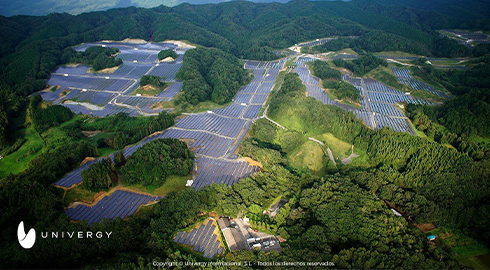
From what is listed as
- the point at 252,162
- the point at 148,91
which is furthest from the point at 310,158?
the point at 148,91

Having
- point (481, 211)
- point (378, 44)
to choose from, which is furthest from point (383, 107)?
point (378, 44)

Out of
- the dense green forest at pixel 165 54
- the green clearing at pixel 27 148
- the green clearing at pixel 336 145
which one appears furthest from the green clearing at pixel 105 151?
the dense green forest at pixel 165 54

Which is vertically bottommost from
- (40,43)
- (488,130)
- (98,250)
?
(488,130)

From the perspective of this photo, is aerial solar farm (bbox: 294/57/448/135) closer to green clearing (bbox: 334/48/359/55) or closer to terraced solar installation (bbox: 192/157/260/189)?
green clearing (bbox: 334/48/359/55)

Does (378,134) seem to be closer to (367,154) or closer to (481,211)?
(367,154)

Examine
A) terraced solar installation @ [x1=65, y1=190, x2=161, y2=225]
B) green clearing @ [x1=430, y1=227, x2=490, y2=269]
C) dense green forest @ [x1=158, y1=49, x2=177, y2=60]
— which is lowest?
green clearing @ [x1=430, y1=227, x2=490, y2=269]

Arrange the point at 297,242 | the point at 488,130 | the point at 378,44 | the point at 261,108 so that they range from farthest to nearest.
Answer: the point at 378,44 → the point at 261,108 → the point at 488,130 → the point at 297,242

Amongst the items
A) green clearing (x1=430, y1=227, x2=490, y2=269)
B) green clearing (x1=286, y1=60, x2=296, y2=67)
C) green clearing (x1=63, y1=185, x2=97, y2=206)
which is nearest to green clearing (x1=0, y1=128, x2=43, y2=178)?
green clearing (x1=63, y1=185, x2=97, y2=206)
